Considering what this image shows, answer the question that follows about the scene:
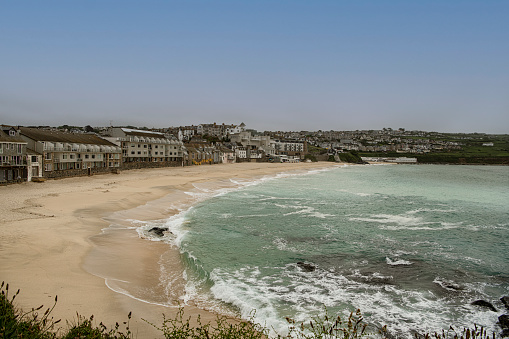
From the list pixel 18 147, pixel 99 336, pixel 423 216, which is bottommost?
pixel 423 216

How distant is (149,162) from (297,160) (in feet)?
259

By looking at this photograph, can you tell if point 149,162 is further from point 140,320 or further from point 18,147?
point 140,320

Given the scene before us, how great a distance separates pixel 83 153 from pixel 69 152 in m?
3.01

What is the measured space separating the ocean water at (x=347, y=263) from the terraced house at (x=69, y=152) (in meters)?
23.7

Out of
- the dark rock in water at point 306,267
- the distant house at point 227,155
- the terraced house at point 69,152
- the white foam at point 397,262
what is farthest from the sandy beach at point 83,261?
the distant house at point 227,155

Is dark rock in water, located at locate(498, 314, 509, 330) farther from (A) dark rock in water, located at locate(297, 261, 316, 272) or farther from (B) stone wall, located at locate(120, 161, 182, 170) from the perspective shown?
(B) stone wall, located at locate(120, 161, 182, 170)

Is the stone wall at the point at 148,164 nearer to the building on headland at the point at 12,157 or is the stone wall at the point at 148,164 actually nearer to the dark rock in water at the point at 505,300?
the building on headland at the point at 12,157

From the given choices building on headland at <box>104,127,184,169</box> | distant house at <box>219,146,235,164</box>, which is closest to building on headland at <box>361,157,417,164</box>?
distant house at <box>219,146,235,164</box>

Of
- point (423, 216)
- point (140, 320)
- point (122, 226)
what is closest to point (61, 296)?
point (140, 320)

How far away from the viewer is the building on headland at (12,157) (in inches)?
1273

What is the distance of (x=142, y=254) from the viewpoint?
549 inches

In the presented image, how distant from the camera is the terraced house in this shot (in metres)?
38.5

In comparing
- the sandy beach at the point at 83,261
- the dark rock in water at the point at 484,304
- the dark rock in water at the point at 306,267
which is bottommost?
the dark rock in water at the point at 484,304

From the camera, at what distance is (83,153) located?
4628cm
